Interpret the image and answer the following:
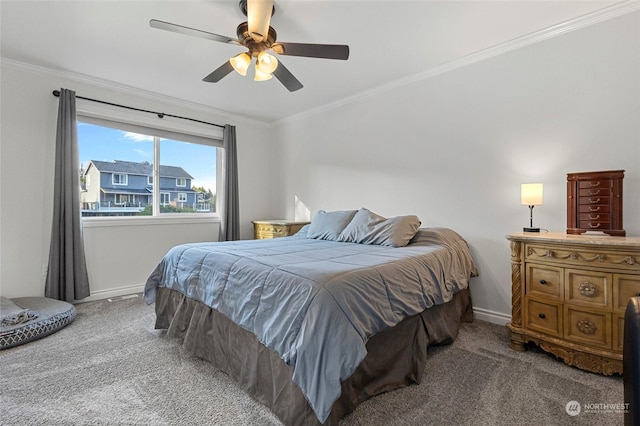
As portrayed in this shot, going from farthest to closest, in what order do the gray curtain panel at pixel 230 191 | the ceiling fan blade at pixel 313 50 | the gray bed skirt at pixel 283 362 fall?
the gray curtain panel at pixel 230 191 → the ceiling fan blade at pixel 313 50 → the gray bed skirt at pixel 283 362

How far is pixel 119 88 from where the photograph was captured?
11.6 feet

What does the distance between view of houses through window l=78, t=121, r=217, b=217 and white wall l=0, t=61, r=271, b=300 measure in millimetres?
295

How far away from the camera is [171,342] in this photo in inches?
92.6

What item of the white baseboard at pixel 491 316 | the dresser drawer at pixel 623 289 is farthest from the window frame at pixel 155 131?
the dresser drawer at pixel 623 289

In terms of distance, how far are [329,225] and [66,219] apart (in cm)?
278

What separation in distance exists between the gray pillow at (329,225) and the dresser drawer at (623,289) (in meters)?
2.06

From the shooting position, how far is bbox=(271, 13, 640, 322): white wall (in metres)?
2.20

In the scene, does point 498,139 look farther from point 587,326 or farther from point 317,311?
point 317,311

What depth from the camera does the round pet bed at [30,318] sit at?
7.39 feet

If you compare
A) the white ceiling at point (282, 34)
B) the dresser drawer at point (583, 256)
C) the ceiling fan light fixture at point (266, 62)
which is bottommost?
the dresser drawer at point (583, 256)

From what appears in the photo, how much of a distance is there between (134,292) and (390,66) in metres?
3.98

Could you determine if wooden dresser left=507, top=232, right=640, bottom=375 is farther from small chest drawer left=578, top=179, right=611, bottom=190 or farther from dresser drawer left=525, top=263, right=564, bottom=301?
small chest drawer left=578, top=179, right=611, bottom=190

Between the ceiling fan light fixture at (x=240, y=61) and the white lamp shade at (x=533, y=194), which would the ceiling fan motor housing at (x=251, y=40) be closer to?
the ceiling fan light fixture at (x=240, y=61)

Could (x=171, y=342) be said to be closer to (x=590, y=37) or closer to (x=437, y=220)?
(x=437, y=220)
